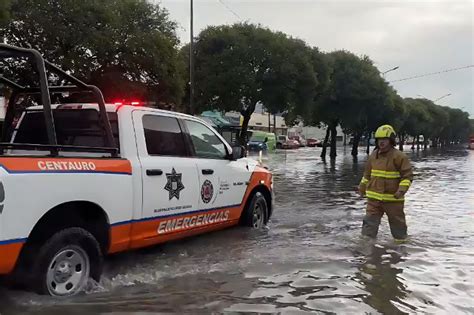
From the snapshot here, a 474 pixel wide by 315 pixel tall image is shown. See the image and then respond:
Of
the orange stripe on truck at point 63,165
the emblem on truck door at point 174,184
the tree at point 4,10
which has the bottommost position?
the emblem on truck door at point 174,184

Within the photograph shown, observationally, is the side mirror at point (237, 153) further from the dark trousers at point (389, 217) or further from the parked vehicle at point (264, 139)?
the parked vehicle at point (264, 139)

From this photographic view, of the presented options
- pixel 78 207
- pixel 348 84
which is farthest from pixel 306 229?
pixel 348 84

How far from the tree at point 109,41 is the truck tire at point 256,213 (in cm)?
954

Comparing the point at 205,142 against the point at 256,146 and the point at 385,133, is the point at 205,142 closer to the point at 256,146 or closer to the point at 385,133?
the point at 385,133

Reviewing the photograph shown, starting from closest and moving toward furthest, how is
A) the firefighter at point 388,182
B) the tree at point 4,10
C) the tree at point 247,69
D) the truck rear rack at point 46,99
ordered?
the truck rear rack at point 46,99
the firefighter at point 388,182
the tree at point 4,10
the tree at point 247,69

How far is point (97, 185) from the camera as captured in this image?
15.7ft

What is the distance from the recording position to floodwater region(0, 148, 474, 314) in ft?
15.4

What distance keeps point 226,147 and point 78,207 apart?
Result: 9.17 feet

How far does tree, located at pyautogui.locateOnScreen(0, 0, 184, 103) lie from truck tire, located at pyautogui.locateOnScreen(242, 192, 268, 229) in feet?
31.3

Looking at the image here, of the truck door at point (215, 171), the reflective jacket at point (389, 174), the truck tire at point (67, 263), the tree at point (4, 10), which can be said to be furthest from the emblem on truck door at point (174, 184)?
the tree at point (4, 10)

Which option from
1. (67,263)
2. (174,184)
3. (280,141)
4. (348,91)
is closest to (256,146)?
(348,91)

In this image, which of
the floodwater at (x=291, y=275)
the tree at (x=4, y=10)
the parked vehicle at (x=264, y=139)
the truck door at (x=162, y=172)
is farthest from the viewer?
the parked vehicle at (x=264, y=139)

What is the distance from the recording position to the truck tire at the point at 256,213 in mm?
7703

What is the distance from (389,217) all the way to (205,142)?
9.17 feet
